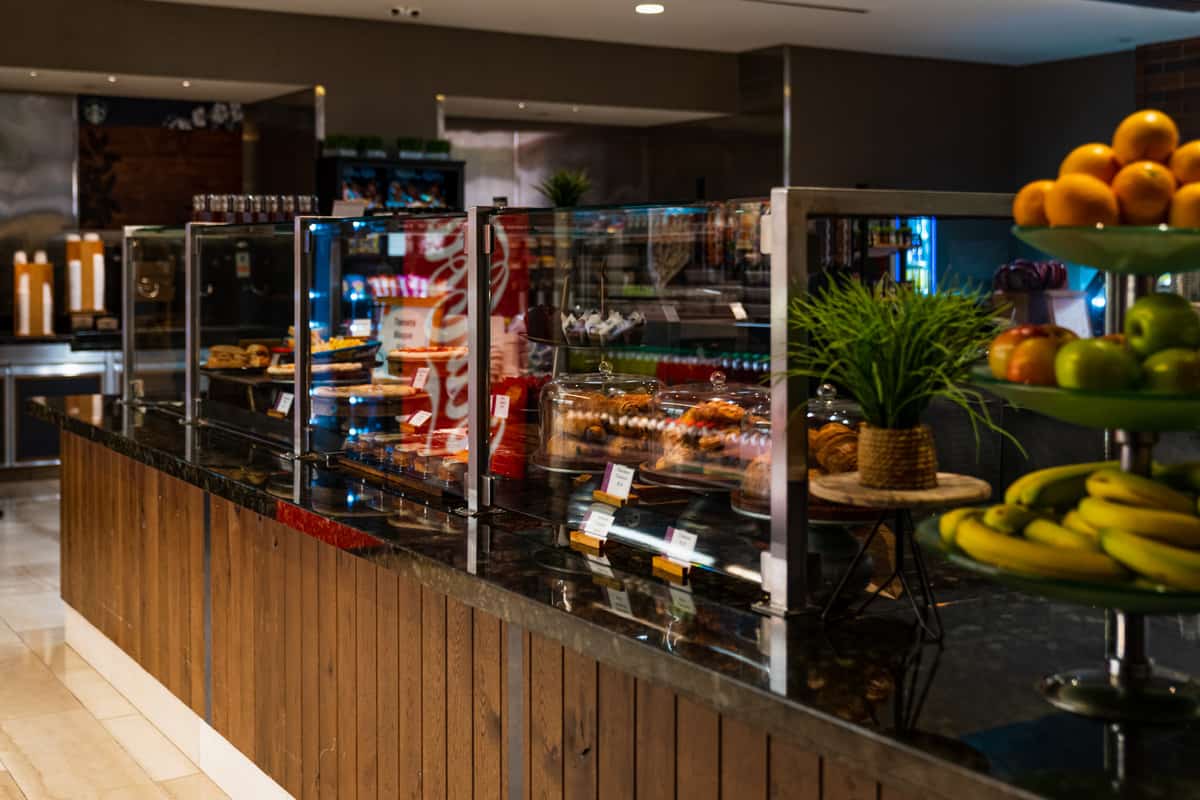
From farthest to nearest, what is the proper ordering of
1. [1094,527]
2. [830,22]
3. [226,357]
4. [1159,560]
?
[830,22], [226,357], [1094,527], [1159,560]

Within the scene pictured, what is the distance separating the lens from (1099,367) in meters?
1.50

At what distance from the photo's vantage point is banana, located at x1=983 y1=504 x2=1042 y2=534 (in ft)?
5.34

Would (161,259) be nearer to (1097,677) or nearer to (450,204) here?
(1097,677)

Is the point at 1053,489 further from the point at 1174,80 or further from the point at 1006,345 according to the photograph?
the point at 1174,80

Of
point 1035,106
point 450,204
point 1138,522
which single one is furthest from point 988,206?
point 1035,106

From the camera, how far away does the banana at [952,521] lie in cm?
168

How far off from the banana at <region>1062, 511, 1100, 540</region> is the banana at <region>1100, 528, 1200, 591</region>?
52mm

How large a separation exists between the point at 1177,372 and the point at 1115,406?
0.07 metres

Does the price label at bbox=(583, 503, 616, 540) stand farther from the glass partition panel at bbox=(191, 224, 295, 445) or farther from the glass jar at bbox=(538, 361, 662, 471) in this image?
the glass partition panel at bbox=(191, 224, 295, 445)

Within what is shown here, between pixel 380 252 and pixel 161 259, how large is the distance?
1624 mm

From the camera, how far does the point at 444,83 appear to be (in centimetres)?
923

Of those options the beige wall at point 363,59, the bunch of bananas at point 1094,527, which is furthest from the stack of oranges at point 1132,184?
the beige wall at point 363,59

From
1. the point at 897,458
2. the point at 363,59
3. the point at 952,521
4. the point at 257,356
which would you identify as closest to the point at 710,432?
the point at 897,458

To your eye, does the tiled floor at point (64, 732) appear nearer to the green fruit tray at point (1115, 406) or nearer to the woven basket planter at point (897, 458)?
the woven basket planter at point (897, 458)
